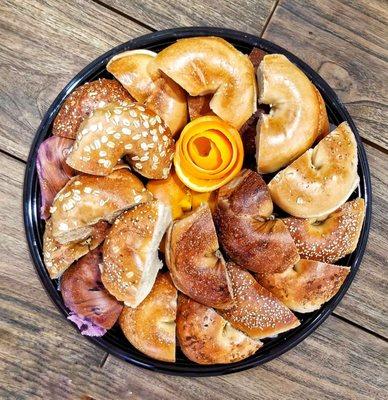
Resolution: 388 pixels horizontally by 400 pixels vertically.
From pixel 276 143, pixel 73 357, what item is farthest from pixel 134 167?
pixel 73 357

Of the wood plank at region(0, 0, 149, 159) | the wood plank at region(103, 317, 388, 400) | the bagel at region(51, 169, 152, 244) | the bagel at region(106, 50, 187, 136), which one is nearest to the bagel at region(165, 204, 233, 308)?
the bagel at region(51, 169, 152, 244)

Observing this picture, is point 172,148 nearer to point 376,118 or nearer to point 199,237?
point 199,237

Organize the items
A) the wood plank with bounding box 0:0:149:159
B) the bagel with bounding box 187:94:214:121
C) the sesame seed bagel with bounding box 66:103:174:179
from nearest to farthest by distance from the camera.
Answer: the sesame seed bagel with bounding box 66:103:174:179
the bagel with bounding box 187:94:214:121
the wood plank with bounding box 0:0:149:159

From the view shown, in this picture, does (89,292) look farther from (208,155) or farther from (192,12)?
(192,12)

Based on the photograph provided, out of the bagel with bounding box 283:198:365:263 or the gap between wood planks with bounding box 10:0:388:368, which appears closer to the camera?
the bagel with bounding box 283:198:365:263

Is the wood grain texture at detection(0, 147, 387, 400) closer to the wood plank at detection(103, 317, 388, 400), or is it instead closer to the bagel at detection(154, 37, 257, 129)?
the wood plank at detection(103, 317, 388, 400)

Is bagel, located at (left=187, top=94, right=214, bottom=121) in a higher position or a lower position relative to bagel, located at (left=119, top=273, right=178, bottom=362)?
higher
